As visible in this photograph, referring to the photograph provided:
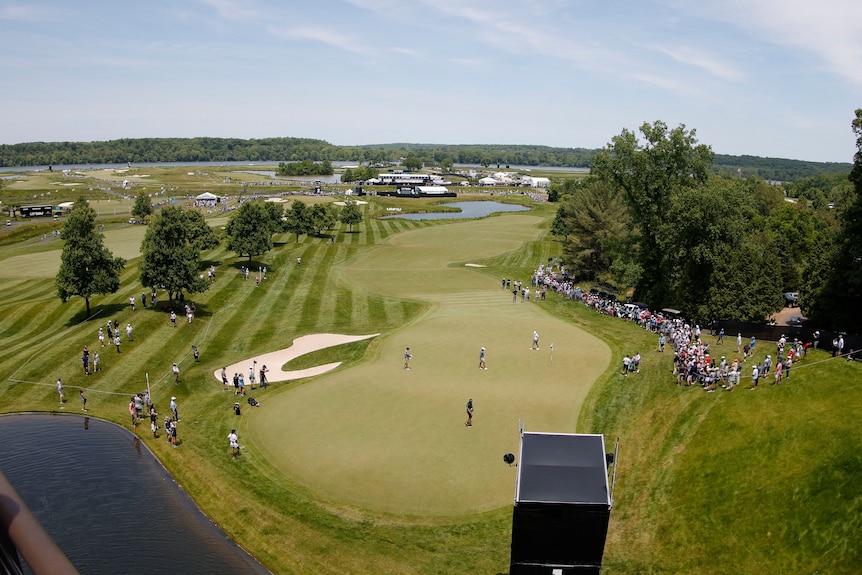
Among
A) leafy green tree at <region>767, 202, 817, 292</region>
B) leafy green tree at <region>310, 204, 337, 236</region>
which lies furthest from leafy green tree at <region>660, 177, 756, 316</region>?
leafy green tree at <region>310, 204, 337, 236</region>

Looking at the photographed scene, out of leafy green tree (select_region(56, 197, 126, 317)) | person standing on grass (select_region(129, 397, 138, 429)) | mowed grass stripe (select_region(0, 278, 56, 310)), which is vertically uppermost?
leafy green tree (select_region(56, 197, 126, 317))

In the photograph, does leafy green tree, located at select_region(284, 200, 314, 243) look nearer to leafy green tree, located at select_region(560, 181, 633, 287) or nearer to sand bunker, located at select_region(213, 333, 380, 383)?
leafy green tree, located at select_region(560, 181, 633, 287)

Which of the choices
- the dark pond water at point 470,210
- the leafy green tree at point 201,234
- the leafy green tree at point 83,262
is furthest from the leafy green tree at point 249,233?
the dark pond water at point 470,210

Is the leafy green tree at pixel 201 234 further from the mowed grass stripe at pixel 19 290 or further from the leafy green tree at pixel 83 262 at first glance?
the leafy green tree at pixel 83 262

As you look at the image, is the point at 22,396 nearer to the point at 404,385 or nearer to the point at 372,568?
the point at 404,385

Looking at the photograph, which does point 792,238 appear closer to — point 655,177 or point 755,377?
point 655,177

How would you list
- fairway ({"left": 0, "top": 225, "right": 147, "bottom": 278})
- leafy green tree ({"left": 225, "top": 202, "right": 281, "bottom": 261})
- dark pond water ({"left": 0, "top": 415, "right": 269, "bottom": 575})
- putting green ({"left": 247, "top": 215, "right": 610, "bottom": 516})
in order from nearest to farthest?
dark pond water ({"left": 0, "top": 415, "right": 269, "bottom": 575})
putting green ({"left": 247, "top": 215, "right": 610, "bottom": 516})
leafy green tree ({"left": 225, "top": 202, "right": 281, "bottom": 261})
fairway ({"left": 0, "top": 225, "right": 147, "bottom": 278})

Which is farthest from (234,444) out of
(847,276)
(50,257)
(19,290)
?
(50,257)
